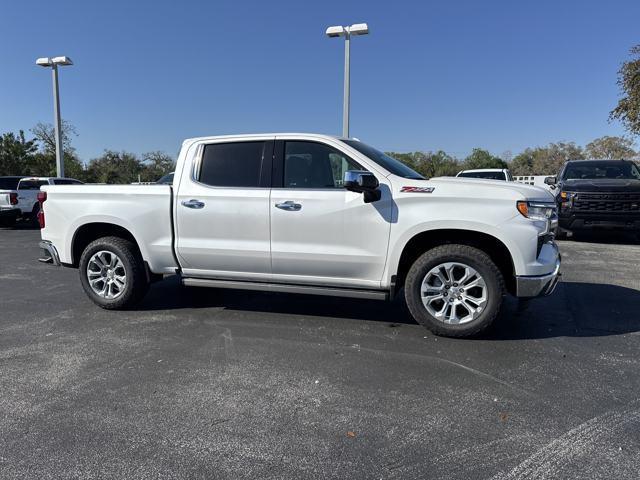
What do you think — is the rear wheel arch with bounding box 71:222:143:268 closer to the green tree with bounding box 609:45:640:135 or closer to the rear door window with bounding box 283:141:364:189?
the rear door window with bounding box 283:141:364:189

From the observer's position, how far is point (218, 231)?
4945 millimetres

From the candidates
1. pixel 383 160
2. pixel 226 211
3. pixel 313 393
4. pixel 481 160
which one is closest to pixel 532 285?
pixel 383 160

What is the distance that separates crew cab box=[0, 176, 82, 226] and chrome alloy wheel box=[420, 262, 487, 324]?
45.5ft

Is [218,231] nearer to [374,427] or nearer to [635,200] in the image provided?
[374,427]

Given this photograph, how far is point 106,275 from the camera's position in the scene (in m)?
5.44

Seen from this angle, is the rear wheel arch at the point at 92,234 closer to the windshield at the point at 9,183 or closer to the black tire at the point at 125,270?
the black tire at the point at 125,270

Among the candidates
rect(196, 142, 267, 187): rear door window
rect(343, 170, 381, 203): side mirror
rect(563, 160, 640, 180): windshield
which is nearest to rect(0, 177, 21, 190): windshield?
rect(196, 142, 267, 187): rear door window

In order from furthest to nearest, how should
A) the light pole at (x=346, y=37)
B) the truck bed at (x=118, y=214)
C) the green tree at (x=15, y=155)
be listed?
the green tree at (x=15, y=155) → the light pole at (x=346, y=37) → the truck bed at (x=118, y=214)

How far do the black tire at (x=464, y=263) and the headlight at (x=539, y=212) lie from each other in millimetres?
507

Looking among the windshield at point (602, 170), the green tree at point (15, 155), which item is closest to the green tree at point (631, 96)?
the windshield at point (602, 170)

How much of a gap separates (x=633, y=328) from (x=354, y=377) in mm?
3071

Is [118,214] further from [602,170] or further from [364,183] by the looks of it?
[602,170]

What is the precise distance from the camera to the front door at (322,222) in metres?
4.48

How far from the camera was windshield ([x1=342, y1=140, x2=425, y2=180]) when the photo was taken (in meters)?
4.67
